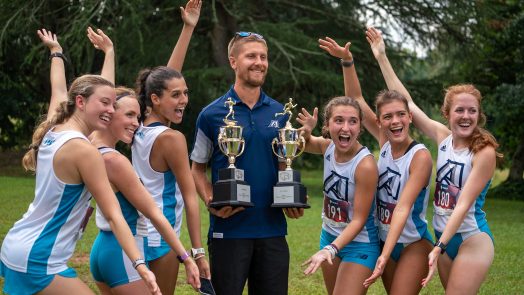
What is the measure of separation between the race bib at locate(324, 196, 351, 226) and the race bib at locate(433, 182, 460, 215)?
1.93 feet

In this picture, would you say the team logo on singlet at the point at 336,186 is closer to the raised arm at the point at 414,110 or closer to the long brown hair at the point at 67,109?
the raised arm at the point at 414,110

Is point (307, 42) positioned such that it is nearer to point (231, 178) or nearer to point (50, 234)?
point (231, 178)

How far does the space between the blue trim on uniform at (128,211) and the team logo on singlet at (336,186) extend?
1.32m

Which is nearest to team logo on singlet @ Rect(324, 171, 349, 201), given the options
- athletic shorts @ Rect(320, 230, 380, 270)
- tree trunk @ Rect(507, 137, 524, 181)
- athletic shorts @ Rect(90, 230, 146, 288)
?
athletic shorts @ Rect(320, 230, 380, 270)

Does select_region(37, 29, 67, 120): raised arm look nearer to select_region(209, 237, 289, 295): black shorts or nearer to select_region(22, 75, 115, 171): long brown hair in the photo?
select_region(22, 75, 115, 171): long brown hair

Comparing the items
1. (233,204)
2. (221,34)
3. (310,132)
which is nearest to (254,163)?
(233,204)

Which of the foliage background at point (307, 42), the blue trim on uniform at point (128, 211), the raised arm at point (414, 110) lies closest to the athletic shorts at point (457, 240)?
the raised arm at point (414, 110)

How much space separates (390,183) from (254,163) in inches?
35.2

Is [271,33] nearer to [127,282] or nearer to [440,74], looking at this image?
[440,74]

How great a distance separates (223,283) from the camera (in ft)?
16.8

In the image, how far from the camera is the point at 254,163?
5164mm

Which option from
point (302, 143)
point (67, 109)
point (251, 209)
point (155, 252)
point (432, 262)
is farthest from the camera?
point (302, 143)

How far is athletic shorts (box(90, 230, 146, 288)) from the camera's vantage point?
14.8 ft

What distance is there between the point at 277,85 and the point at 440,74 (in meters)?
5.07
